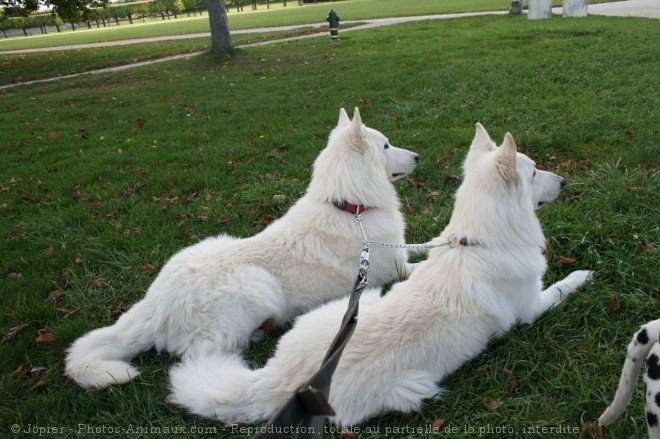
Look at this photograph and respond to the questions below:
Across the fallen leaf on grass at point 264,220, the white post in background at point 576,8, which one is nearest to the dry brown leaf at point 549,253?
the fallen leaf on grass at point 264,220

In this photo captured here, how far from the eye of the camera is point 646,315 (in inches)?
126

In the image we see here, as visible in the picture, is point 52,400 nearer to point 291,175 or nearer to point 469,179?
point 469,179

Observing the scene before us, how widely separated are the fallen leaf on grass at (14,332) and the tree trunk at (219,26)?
584 inches

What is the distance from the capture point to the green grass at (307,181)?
118 inches

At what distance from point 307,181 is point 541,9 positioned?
16.8 meters

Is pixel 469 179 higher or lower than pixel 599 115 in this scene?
higher

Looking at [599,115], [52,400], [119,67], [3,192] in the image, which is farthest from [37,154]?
[119,67]

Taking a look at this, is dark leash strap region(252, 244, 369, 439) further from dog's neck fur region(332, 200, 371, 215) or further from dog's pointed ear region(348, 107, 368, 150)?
dog's pointed ear region(348, 107, 368, 150)

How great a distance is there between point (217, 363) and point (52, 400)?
1.26 meters

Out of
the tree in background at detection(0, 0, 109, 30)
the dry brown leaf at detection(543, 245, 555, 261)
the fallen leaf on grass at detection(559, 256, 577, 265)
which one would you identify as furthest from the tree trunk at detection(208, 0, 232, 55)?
the fallen leaf on grass at detection(559, 256, 577, 265)

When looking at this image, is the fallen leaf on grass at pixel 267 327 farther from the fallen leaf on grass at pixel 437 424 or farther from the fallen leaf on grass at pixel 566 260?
the fallen leaf on grass at pixel 566 260

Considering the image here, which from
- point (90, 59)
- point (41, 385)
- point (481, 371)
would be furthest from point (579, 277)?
point (90, 59)

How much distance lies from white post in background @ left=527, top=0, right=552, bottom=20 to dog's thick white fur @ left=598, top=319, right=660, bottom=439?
1962cm

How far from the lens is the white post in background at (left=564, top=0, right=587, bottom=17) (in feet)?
59.3
